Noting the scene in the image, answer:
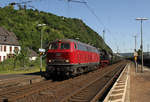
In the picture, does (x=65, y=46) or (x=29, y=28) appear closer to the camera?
(x=65, y=46)

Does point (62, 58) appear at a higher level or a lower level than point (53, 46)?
lower

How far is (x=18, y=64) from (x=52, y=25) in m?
86.1

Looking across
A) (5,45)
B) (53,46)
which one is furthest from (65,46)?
(5,45)

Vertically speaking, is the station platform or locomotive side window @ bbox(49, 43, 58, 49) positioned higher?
locomotive side window @ bbox(49, 43, 58, 49)

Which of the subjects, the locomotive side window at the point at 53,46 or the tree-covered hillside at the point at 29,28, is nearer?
the locomotive side window at the point at 53,46

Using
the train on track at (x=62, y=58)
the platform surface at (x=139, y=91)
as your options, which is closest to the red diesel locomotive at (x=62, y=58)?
the train on track at (x=62, y=58)

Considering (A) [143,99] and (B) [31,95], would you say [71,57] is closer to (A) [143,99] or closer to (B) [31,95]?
(B) [31,95]

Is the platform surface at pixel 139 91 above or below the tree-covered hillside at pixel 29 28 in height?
below

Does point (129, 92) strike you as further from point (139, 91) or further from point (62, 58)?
point (62, 58)

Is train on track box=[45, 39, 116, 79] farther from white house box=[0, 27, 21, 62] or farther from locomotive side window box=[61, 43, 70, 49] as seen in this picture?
white house box=[0, 27, 21, 62]

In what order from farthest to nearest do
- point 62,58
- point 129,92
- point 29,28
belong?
point 29,28 < point 62,58 < point 129,92

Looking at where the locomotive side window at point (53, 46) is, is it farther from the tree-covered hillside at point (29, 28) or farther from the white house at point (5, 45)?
the tree-covered hillside at point (29, 28)

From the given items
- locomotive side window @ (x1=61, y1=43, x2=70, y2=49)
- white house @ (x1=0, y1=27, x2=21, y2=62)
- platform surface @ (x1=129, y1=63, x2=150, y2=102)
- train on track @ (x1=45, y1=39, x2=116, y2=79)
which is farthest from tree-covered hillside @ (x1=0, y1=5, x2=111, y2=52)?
platform surface @ (x1=129, y1=63, x2=150, y2=102)

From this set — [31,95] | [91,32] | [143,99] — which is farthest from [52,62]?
[91,32]
